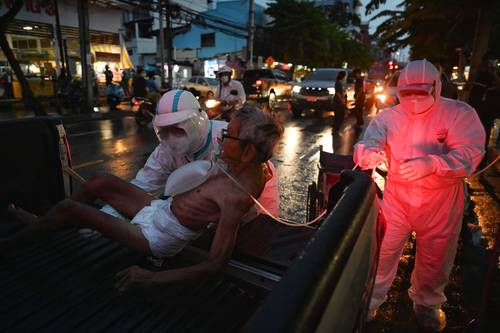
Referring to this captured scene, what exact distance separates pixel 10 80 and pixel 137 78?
933cm

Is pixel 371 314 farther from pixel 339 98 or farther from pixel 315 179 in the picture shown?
pixel 339 98

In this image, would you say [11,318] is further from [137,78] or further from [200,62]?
[200,62]

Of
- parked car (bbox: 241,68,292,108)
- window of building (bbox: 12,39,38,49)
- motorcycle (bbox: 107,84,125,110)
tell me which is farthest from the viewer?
window of building (bbox: 12,39,38,49)

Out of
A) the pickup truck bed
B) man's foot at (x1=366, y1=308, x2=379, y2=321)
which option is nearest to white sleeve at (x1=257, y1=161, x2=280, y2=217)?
the pickup truck bed

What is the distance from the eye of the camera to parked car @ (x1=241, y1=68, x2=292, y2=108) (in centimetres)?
1962

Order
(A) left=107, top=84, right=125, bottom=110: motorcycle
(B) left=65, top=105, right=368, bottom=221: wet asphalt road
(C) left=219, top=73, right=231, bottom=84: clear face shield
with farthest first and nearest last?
(A) left=107, top=84, right=125, bottom=110: motorcycle
(C) left=219, top=73, right=231, bottom=84: clear face shield
(B) left=65, top=105, right=368, bottom=221: wet asphalt road

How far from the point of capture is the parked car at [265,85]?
1962 centimetres

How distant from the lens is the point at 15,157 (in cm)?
307

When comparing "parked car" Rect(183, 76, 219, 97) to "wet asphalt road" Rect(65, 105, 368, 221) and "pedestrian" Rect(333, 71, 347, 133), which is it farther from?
"pedestrian" Rect(333, 71, 347, 133)

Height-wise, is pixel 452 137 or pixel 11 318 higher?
pixel 452 137

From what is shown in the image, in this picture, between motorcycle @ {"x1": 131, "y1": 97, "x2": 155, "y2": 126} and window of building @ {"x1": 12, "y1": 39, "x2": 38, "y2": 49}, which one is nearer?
motorcycle @ {"x1": 131, "y1": 97, "x2": 155, "y2": 126}

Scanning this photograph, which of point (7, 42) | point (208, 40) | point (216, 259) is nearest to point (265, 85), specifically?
point (7, 42)

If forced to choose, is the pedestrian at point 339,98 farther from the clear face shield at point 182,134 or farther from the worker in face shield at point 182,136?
the clear face shield at point 182,134

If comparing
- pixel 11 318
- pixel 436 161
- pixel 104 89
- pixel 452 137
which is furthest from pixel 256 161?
pixel 104 89
